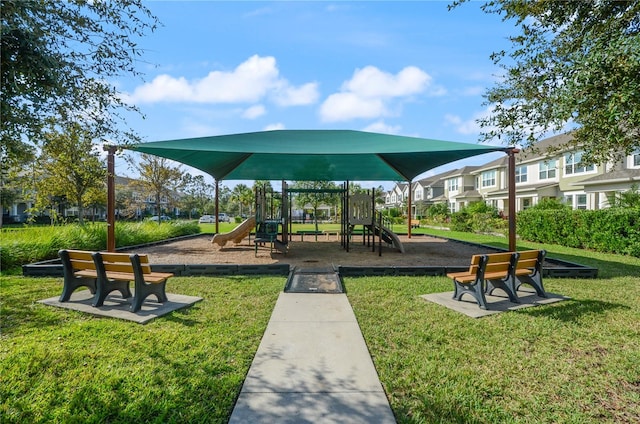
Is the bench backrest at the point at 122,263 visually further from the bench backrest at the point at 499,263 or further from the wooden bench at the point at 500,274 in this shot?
the bench backrest at the point at 499,263

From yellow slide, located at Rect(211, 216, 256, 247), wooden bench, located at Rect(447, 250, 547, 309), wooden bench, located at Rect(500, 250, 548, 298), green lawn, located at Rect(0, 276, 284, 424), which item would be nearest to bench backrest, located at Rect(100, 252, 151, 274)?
green lawn, located at Rect(0, 276, 284, 424)

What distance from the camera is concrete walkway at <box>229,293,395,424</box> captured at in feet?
8.29

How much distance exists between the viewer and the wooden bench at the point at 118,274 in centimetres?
484

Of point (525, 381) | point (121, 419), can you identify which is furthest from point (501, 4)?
point (121, 419)

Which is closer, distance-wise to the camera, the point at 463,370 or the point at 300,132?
the point at 463,370

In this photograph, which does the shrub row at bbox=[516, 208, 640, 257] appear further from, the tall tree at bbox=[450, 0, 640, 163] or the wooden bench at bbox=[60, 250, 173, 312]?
the wooden bench at bbox=[60, 250, 173, 312]

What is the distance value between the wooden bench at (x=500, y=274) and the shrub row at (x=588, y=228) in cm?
815

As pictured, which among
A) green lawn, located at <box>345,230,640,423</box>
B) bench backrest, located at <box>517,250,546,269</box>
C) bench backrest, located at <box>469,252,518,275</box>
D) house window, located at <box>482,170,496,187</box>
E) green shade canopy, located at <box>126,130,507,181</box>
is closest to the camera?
green lawn, located at <box>345,230,640,423</box>

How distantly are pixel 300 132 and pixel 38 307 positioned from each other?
7674 mm

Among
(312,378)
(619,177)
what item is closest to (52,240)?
(312,378)

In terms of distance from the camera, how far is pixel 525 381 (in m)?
3.05

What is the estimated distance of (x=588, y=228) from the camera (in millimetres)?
12992

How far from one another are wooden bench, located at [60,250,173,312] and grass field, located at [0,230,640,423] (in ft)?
1.63

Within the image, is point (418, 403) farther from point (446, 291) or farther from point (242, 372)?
point (446, 291)
